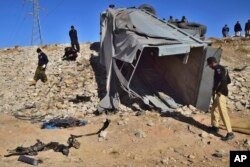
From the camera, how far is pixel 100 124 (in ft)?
28.9

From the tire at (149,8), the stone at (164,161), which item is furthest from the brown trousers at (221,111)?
the tire at (149,8)

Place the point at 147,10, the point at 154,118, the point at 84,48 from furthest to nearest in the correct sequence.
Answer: the point at 84,48
the point at 147,10
the point at 154,118

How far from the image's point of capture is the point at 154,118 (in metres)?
8.90

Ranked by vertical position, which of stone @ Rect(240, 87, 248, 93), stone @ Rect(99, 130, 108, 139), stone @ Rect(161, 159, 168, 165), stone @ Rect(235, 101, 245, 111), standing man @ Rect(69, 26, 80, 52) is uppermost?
standing man @ Rect(69, 26, 80, 52)

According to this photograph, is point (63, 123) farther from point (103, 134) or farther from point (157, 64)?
point (157, 64)

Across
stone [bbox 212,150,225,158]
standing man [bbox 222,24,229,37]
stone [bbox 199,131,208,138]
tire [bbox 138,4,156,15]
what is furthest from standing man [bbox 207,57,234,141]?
standing man [bbox 222,24,229,37]

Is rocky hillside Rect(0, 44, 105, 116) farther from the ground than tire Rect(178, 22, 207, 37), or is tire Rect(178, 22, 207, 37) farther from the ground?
tire Rect(178, 22, 207, 37)

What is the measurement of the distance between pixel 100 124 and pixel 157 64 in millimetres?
3773

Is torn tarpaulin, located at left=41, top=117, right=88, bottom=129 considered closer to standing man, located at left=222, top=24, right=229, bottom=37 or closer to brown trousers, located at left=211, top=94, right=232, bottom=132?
brown trousers, located at left=211, top=94, right=232, bottom=132

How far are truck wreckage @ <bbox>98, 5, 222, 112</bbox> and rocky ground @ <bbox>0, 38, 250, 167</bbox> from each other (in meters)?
0.47

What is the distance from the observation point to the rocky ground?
6691 millimetres

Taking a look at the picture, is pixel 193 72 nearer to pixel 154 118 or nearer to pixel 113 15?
pixel 154 118

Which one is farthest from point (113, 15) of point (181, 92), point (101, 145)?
point (101, 145)

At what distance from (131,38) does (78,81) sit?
11.2ft
